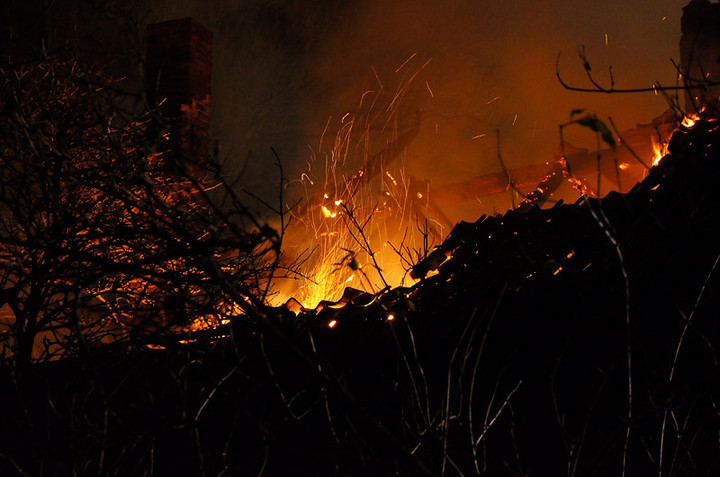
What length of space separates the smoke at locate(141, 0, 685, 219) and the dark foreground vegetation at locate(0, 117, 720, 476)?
28.1 ft

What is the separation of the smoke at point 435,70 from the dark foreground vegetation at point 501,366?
856 cm

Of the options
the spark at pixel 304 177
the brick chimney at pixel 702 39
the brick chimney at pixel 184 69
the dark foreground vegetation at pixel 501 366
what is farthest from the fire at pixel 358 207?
the brick chimney at pixel 702 39

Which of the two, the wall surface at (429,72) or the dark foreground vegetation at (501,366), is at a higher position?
the wall surface at (429,72)

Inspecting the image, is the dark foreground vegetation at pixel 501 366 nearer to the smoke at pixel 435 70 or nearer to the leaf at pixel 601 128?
the leaf at pixel 601 128

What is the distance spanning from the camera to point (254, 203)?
14.8m

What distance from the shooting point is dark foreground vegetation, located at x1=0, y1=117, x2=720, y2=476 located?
3223 mm

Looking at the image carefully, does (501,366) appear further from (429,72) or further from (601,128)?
(429,72)

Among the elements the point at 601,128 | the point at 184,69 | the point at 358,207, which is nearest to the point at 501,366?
the point at 601,128

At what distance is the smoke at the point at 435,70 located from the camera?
12.6 metres

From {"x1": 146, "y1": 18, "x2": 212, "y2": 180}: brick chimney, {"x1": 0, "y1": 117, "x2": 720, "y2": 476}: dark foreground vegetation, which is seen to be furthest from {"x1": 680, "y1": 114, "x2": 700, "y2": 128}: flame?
{"x1": 146, "y1": 18, "x2": 212, "y2": 180}: brick chimney

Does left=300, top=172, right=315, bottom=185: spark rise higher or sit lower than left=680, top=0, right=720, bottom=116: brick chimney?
higher

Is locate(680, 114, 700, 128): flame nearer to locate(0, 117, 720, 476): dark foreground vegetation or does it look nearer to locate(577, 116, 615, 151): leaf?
locate(0, 117, 720, 476): dark foreground vegetation

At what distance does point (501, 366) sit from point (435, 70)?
40.8ft

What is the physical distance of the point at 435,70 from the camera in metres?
14.6
